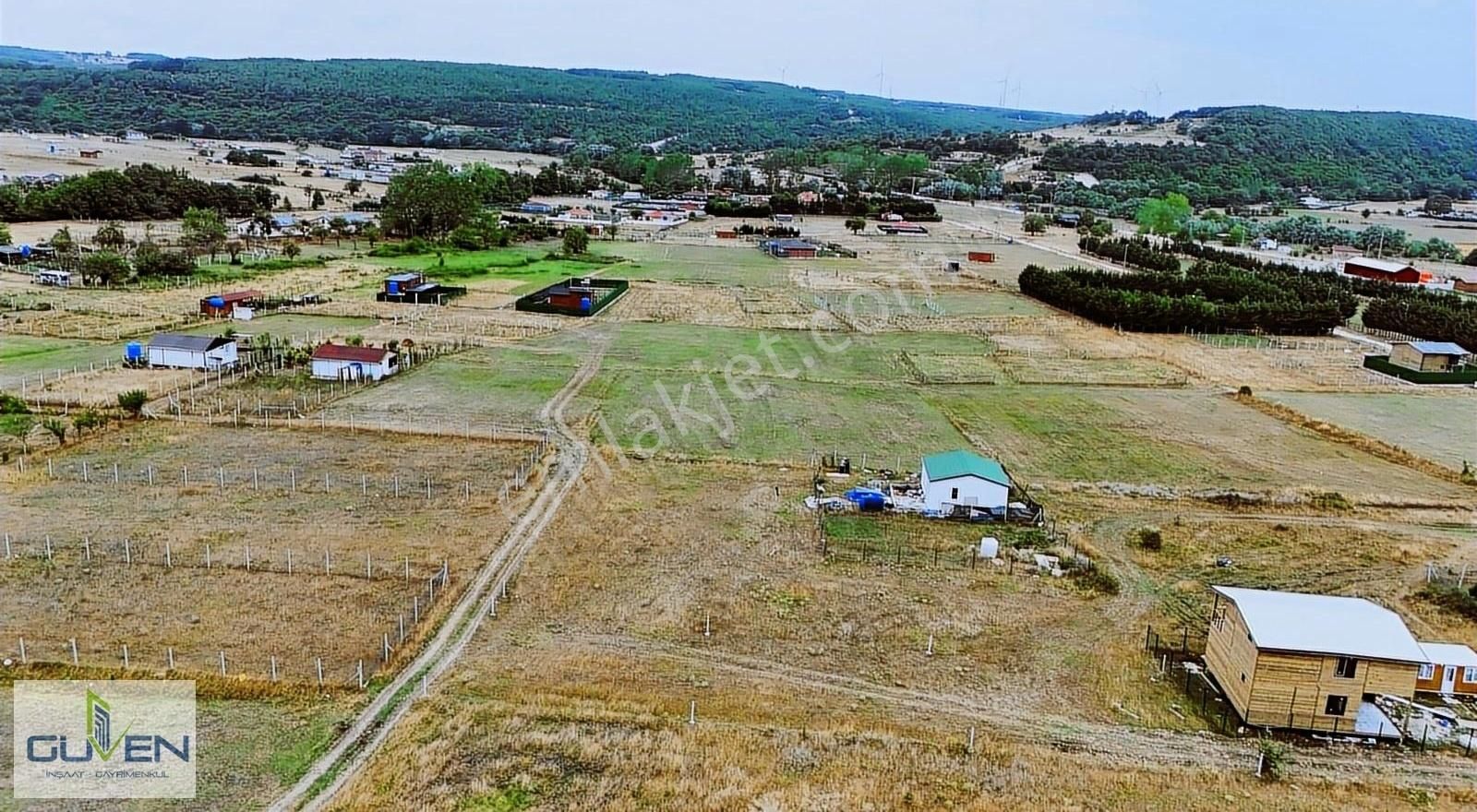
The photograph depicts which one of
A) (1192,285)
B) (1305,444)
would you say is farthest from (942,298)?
(1305,444)

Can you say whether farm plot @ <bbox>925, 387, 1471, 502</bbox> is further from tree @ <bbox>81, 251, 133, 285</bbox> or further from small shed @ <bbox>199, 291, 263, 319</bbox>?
tree @ <bbox>81, 251, 133, 285</bbox>

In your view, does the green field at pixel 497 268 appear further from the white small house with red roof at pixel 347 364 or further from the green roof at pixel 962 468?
the green roof at pixel 962 468

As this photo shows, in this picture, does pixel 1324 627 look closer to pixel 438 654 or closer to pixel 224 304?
pixel 438 654

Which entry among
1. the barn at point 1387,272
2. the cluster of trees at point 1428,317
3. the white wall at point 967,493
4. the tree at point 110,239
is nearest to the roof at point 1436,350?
the cluster of trees at point 1428,317

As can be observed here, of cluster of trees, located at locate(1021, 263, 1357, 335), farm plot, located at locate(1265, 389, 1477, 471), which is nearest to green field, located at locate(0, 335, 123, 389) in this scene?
farm plot, located at locate(1265, 389, 1477, 471)

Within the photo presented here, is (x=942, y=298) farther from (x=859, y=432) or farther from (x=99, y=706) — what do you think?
(x=99, y=706)

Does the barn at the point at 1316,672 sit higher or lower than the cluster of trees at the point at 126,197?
lower

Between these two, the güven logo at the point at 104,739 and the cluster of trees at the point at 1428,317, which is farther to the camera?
the cluster of trees at the point at 1428,317
